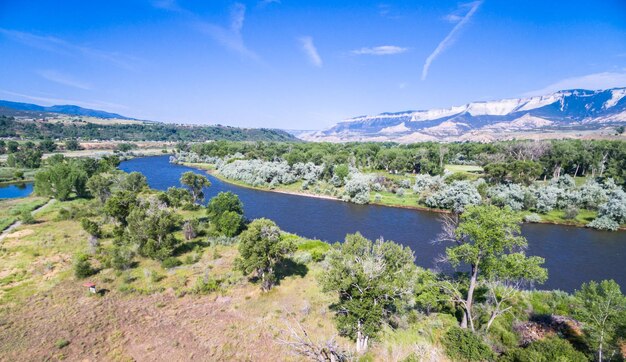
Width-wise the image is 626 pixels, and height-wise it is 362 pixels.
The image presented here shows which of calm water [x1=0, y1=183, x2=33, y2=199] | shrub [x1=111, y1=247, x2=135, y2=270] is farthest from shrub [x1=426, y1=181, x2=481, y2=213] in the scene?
calm water [x1=0, y1=183, x2=33, y2=199]

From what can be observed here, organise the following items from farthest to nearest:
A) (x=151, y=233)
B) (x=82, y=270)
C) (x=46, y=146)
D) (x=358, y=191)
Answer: (x=46, y=146) → (x=358, y=191) → (x=151, y=233) → (x=82, y=270)

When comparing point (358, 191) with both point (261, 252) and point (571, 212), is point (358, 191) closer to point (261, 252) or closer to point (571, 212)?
point (571, 212)

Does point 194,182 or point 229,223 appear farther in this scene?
point 194,182

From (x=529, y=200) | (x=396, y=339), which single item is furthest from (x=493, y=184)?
(x=396, y=339)

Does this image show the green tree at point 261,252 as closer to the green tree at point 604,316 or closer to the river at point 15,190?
the green tree at point 604,316

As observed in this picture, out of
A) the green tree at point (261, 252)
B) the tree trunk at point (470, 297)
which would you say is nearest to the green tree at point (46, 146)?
the green tree at point (261, 252)

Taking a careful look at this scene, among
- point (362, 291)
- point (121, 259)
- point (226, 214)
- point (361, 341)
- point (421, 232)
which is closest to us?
point (362, 291)

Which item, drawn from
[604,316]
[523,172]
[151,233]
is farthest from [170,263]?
[523,172]

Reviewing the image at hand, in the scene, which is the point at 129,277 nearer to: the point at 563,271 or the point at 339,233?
the point at 339,233
